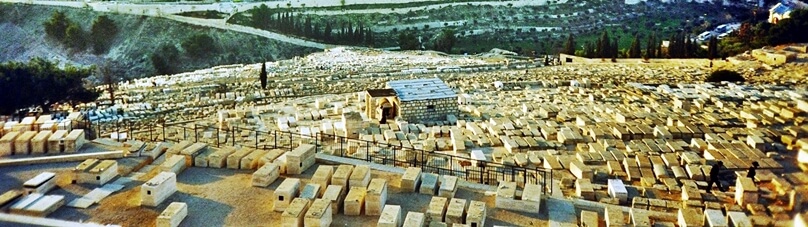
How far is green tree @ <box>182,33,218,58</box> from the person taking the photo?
34.8 m

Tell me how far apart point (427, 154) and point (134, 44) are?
2680 cm

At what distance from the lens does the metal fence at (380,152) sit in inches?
430

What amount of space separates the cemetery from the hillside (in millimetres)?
9258

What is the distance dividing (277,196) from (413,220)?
1.55m

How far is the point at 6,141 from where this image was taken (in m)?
9.15

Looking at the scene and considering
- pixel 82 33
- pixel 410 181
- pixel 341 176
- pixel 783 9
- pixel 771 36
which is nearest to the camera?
pixel 341 176

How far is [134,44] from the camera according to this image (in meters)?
35.7

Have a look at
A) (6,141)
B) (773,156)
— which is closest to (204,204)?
(6,141)

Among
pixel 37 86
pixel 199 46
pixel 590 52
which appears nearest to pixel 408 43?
pixel 590 52

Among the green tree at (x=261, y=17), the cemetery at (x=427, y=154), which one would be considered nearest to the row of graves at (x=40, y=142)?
the cemetery at (x=427, y=154)

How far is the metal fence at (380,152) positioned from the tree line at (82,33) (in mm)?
21504

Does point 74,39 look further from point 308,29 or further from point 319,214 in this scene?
point 319,214

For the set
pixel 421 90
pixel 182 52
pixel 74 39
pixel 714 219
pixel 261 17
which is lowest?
pixel 714 219

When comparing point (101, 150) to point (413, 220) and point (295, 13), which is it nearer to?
point (413, 220)
